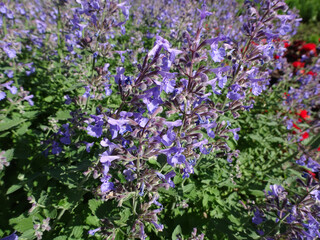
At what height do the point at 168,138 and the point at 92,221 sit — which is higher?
the point at 168,138

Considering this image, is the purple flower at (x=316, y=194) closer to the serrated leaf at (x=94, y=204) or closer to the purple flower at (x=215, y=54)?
the purple flower at (x=215, y=54)

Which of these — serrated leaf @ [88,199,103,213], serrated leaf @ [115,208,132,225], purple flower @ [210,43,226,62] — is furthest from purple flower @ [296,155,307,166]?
serrated leaf @ [88,199,103,213]

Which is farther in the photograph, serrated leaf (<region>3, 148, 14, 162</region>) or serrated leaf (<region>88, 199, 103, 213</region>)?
serrated leaf (<region>3, 148, 14, 162</region>)

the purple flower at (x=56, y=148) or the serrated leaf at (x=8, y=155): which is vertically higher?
the purple flower at (x=56, y=148)

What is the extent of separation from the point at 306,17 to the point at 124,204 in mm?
19859

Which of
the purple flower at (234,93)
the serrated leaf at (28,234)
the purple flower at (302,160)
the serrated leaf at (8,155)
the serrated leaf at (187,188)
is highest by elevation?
the purple flower at (234,93)

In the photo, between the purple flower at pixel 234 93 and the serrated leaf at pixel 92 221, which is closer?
the purple flower at pixel 234 93

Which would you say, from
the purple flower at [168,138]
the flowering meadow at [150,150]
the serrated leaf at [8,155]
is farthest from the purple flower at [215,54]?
the serrated leaf at [8,155]

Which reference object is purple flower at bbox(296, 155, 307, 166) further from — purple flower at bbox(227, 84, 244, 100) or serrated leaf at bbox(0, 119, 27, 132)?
serrated leaf at bbox(0, 119, 27, 132)

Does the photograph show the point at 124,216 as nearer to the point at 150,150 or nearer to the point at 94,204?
the point at 94,204

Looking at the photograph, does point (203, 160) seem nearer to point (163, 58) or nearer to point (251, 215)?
point (251, 215)

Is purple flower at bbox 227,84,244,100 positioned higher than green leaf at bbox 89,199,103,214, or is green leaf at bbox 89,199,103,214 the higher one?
purple flower at bbox 227,84,244,100

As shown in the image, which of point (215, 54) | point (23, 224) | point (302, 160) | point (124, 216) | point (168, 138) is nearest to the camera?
point (168, 138)

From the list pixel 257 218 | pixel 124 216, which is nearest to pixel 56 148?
pixel 124 216
